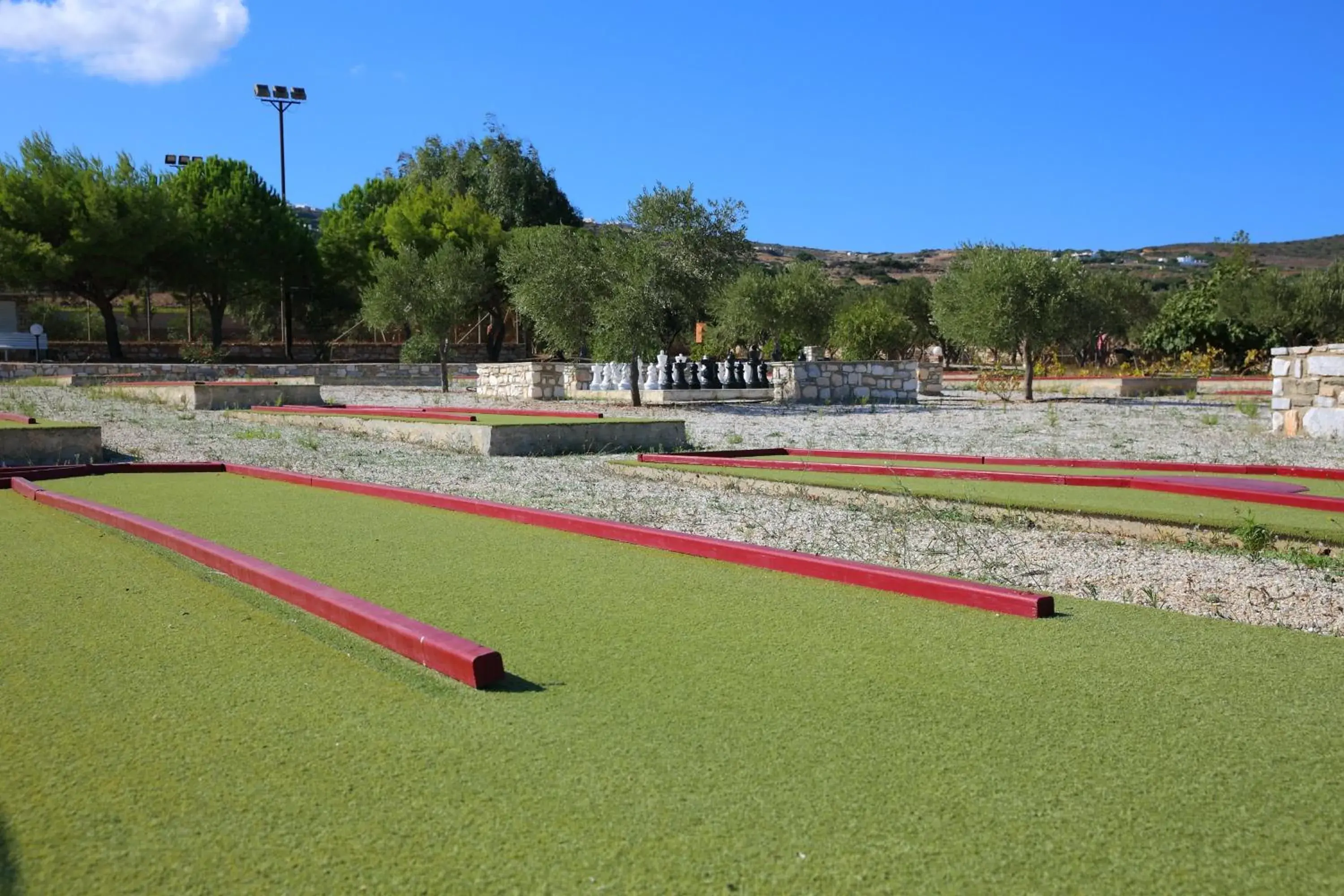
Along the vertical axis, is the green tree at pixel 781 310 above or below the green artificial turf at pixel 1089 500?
above

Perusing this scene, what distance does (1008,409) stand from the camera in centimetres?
1856

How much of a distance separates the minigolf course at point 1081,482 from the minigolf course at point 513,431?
125 cm

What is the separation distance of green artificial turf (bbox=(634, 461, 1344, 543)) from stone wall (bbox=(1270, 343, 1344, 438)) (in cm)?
538

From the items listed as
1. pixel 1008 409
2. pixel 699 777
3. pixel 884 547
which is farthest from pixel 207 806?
pixel 1008 409

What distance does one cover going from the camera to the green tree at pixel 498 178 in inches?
1818

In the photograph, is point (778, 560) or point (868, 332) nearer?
point (778, 560)

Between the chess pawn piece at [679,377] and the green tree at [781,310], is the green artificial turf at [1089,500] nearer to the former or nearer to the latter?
the chess pawn piece at [679,377]

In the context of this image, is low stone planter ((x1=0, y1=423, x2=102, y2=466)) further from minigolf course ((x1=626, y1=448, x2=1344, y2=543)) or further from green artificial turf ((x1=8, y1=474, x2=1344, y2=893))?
green artificial turf ((x1=8, y1=474, x2=1344, y2=893))

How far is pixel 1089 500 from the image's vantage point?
6.41 m

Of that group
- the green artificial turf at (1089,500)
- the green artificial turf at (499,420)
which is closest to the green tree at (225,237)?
the green artificial turf at (499,420)

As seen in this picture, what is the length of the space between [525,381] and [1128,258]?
261 ft

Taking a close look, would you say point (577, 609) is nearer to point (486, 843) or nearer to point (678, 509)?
point (486, 843)


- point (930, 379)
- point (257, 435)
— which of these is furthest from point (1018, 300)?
point (257, 435)

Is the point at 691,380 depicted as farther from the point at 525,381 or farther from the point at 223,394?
the point at 223,394
